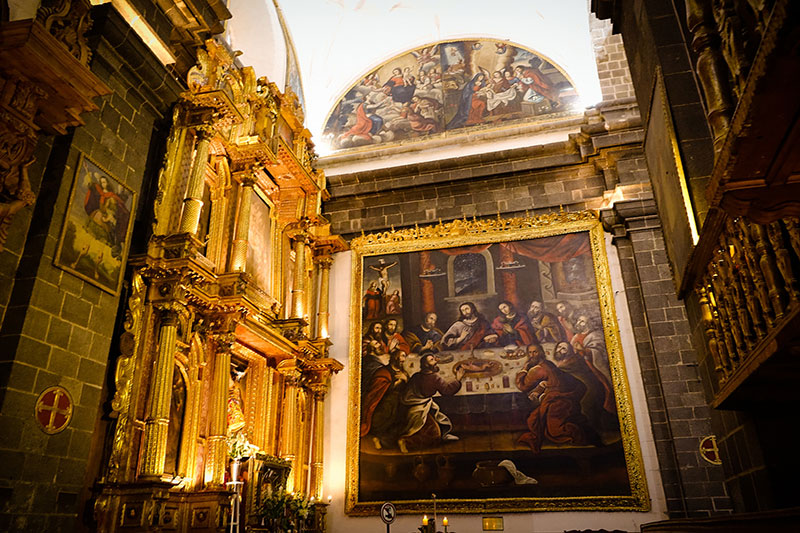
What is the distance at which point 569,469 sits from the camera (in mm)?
10062

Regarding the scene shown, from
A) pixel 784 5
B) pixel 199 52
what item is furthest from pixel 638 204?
pixel 784 5

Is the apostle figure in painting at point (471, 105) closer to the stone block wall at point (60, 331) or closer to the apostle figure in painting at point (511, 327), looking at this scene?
the apostle figure in painting at point (511, 327)

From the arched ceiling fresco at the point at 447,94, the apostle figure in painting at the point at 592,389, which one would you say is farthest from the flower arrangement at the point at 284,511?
the arched ceiling fresco at the point at 447,94

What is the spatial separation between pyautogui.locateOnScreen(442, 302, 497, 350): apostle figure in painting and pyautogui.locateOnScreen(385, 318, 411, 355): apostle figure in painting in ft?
2.48

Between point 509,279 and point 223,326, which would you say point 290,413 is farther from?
point 509,279

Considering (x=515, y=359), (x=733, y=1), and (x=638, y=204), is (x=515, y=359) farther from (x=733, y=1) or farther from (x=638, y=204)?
(x=733, y=1)

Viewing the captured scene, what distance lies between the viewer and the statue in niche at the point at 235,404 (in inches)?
366

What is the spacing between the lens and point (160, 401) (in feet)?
23.3

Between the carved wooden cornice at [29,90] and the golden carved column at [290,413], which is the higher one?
the carved wooden cornice at [29,90]

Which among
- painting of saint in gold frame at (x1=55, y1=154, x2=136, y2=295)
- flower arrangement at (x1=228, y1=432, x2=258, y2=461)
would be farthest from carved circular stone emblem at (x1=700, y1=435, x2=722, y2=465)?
painting of saint in gold frame at (x1=55, y1=154, x2=136, y2=295)

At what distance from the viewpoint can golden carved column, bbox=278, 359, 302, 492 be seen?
1022cm

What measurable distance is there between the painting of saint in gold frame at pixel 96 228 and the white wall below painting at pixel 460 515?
18.5 feet

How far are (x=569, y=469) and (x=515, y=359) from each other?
2.03 m

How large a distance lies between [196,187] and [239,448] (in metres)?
3.71
